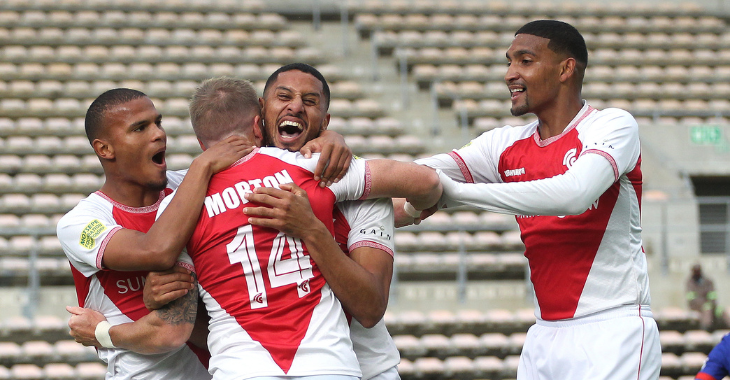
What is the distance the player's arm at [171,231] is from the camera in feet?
8.86

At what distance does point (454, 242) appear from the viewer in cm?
Result: 1103

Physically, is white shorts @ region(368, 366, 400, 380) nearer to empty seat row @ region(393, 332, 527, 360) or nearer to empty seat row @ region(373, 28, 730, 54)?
empty seat row @ region(393, 332, 527, 360)

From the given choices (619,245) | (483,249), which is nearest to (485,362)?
(483,249)

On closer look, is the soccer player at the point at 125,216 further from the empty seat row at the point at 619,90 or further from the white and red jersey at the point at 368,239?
the empty seat row at the point at 619,90

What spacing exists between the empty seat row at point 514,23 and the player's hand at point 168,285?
1372 centimetres

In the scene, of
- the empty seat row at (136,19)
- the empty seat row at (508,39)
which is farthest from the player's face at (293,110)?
Answer: the empty seat row at (136,19)

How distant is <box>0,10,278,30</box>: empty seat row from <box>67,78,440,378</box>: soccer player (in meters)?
13.5

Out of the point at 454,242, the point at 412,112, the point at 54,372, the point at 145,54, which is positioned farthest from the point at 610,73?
the point at 54,372

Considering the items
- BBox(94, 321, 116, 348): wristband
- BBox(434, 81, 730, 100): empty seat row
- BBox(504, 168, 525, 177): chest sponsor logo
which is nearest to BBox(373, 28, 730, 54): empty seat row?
BBox(434, 81, 730, 100): empty seat row

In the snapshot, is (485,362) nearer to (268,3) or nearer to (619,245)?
(619,245)

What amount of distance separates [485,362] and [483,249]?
229 cm

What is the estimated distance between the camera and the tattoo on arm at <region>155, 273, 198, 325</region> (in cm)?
285

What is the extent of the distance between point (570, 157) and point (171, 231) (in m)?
1.74

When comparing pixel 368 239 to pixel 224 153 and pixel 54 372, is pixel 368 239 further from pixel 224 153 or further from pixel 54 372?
pixel 54 372
